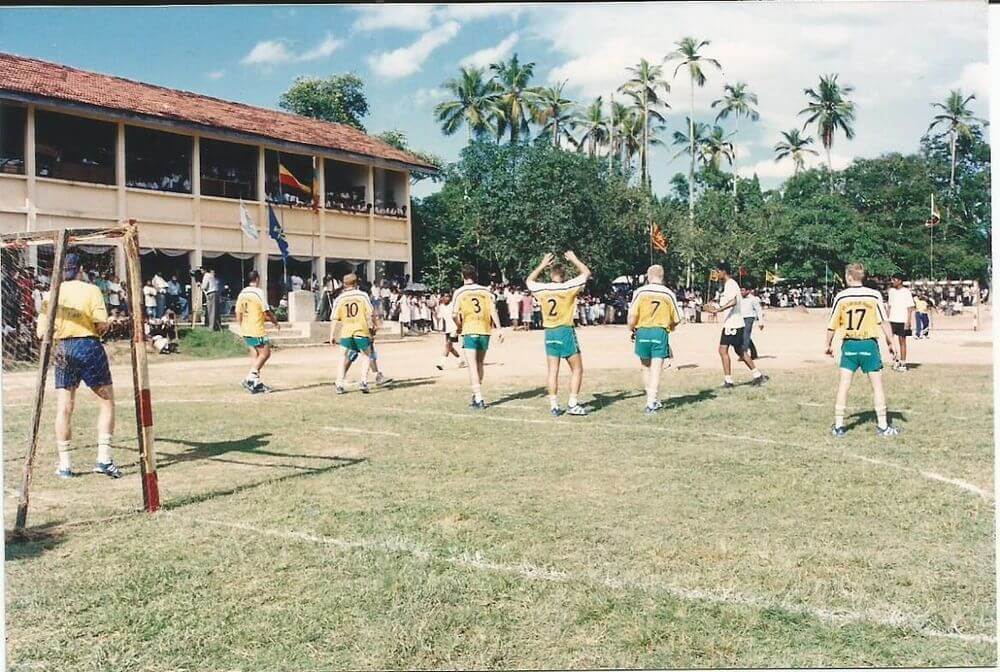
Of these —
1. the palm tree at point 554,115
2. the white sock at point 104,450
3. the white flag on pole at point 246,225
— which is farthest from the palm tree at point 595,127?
the white sock at point 104,450

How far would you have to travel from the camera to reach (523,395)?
12.0 meters

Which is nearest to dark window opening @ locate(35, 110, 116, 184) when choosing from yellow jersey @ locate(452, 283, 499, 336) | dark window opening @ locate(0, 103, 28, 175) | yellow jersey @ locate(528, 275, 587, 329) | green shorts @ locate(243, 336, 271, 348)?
dark window opening @ locate(0, 103, 28, 175)

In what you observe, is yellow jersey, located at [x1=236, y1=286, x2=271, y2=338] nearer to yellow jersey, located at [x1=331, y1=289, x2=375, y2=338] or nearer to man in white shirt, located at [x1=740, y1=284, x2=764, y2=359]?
yellow jersey, located at [x1=331, y1=289, x2=375, y2=338]

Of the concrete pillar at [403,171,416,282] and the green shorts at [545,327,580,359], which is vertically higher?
the concrete pillar at [403,171,416,282]

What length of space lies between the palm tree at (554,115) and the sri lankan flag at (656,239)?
4.45 meters

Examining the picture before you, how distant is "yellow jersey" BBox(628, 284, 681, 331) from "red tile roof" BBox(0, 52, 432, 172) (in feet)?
30.4

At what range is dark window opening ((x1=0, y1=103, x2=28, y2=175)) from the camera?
54.4 ft

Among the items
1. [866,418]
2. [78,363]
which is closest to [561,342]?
[866,418]

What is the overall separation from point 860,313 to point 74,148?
15.9 meters

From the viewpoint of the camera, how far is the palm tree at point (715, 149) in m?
24.0

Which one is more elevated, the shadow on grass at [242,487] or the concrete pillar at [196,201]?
the concrete pillar at [196,201]

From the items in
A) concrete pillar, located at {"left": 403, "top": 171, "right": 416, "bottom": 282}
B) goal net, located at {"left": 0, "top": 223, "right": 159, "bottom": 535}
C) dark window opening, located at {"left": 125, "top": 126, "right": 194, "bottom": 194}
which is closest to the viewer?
goal net, located at {"left": 0, "top": 223, "right": 159, "bottom": 535}

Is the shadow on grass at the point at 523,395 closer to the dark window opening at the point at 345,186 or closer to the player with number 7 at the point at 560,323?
the player with number 7 at the point at 560,323

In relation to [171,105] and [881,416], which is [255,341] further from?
[171,105]
